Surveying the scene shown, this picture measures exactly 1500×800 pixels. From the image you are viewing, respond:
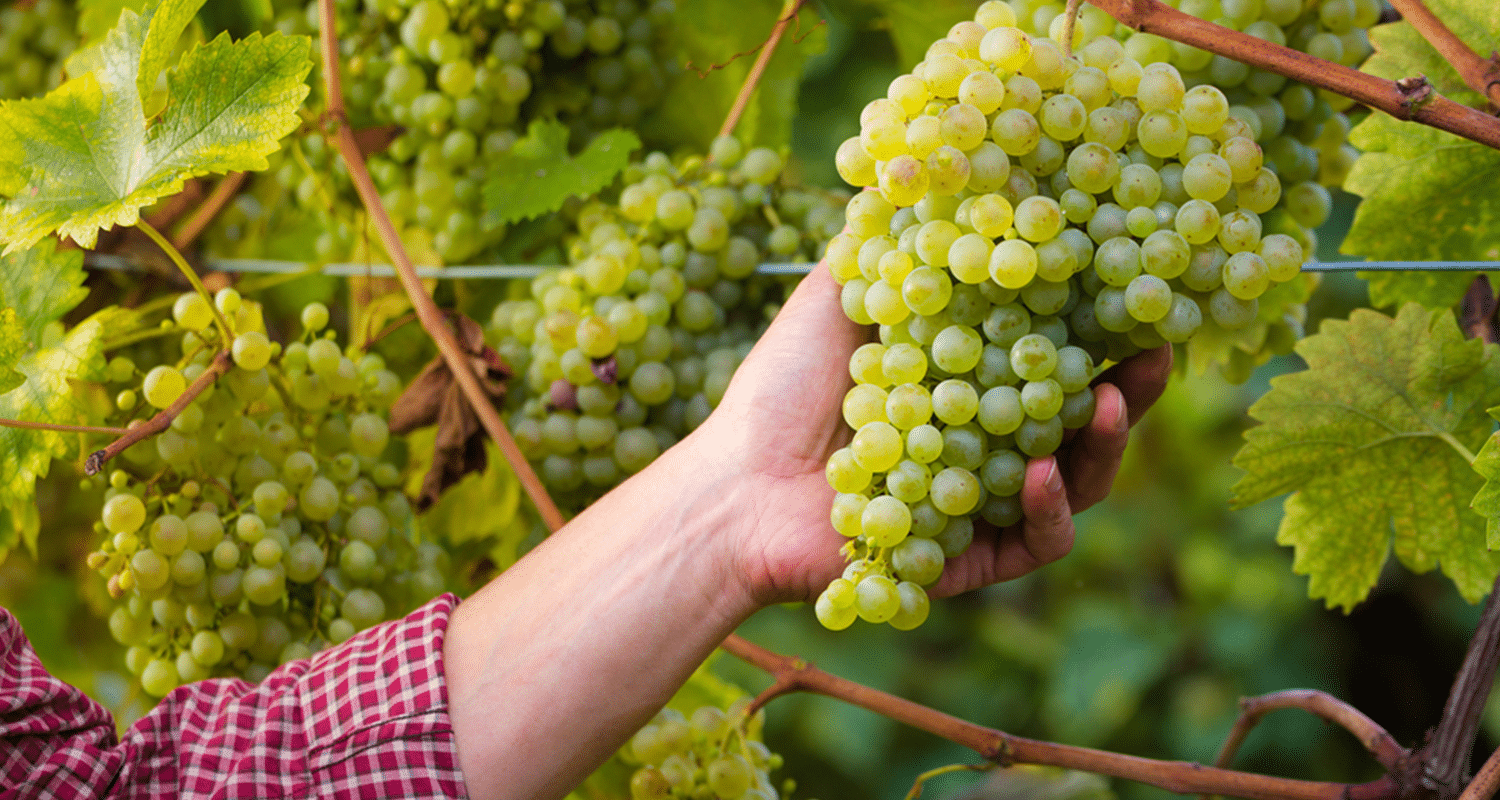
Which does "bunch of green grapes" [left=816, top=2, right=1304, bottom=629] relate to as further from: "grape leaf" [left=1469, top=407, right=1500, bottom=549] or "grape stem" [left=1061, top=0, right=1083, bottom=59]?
"grape leaf" [left=1469, top=407, right=1500, bottom=549]

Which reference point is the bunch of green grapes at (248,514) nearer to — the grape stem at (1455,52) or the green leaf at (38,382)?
the green leaf at (38,382)

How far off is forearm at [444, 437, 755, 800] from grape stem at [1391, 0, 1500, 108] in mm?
417

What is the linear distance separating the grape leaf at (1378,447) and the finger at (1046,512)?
187mm

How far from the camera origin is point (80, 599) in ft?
3.34

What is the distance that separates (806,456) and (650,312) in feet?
0.63

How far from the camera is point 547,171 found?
0.80 meters

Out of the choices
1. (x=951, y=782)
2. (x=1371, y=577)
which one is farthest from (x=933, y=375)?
(x=951, y=782)

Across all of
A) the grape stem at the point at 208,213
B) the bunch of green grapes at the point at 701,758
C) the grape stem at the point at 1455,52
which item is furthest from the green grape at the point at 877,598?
the grape stem at the point at 208,213

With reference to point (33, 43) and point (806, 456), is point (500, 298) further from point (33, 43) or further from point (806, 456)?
point (33, 43)

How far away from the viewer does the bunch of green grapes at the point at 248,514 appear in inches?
25.5

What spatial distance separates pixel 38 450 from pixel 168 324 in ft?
0.34

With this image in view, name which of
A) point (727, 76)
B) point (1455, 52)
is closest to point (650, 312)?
point (727, 76)

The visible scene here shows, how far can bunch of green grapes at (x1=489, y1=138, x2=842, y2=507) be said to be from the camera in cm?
74

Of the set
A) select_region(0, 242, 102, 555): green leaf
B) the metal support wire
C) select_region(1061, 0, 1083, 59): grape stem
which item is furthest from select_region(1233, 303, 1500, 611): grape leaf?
select_region(0, 242, 102, 555): green leaf
